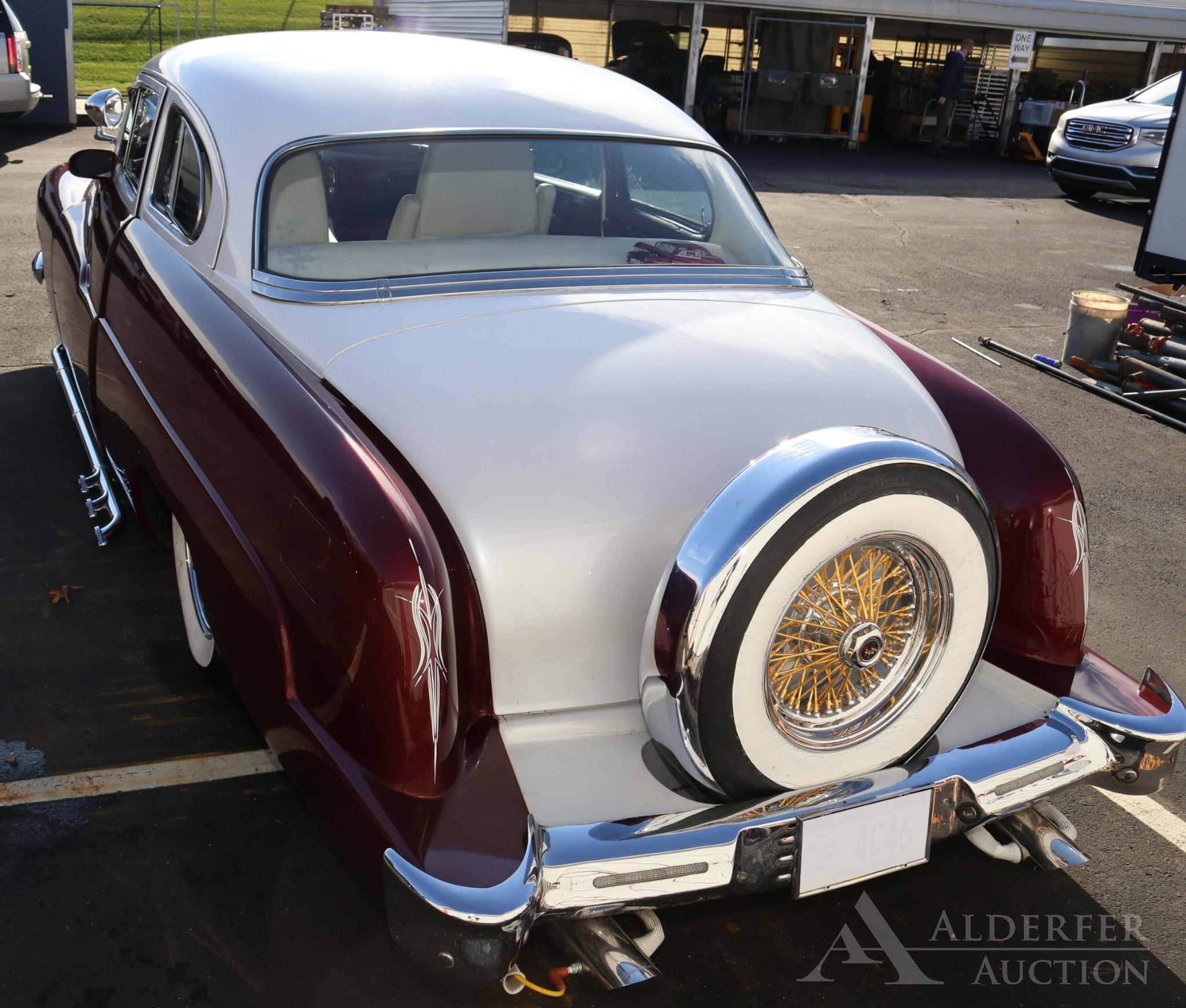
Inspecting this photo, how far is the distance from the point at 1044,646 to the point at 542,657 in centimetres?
128

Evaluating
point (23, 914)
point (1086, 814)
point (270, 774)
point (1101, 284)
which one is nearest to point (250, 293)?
point (270, 774)

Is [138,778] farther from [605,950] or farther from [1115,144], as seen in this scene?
[1115,144]

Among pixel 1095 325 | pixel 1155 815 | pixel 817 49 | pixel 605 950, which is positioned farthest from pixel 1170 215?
pixel 817 49

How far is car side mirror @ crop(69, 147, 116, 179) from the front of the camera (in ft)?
14.0

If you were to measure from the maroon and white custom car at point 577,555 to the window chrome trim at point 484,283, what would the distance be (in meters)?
0.01

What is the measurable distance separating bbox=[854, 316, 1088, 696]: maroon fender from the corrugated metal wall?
17.0m

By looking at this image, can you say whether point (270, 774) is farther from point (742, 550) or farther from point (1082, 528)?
point (1082, 528)

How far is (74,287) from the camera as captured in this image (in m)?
4.23

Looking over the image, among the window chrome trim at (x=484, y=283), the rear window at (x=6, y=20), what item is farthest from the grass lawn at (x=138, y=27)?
the window chrome trim at (x=484, y=283)

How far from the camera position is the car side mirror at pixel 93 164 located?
4277 millimetres

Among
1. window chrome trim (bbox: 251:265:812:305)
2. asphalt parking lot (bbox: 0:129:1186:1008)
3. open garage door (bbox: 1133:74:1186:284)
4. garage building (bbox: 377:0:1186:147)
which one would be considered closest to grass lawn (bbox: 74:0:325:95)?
garage building (bbox: 377:0:1186:147)

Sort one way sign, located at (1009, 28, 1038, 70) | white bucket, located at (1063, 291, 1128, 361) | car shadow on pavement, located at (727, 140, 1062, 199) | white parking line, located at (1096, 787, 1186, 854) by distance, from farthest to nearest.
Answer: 1. one way sign, located at (1009, 28, 1038, 70)
2. car shadow on pavement, located at (727, 140, 1062, 199)
3. white bucket, located at (1063, 291, 1128, 361)
4. white parking line, located at (1096, 787, 1186, 854)

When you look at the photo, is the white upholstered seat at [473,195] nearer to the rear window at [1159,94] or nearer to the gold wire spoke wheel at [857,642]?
→ the gold wire spoke wheel at [857,642]

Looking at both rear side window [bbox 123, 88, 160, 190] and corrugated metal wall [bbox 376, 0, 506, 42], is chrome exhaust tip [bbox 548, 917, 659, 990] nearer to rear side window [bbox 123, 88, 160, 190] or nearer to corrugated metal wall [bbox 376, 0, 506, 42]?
rear side window [bbox 123, 88, 160, 190]
